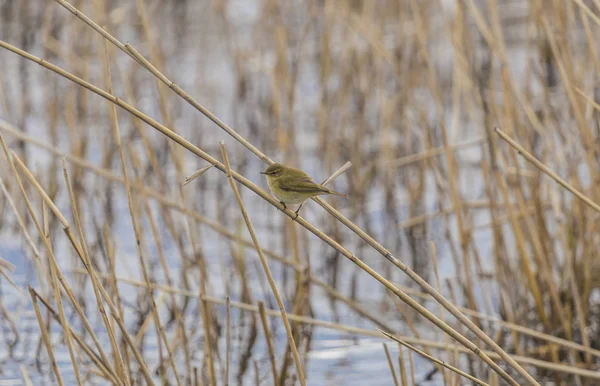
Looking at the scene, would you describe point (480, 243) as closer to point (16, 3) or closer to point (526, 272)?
point (526, 272)

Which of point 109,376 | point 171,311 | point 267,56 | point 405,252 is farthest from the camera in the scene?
point 267,56

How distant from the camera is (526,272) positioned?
416 centimetres

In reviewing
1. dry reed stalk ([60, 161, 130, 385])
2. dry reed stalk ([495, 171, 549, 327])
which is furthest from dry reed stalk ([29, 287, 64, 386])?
dry reed stalk ([495, 171, 549, 327])

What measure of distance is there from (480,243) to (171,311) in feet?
7.07

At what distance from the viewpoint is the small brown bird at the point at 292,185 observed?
2922mm

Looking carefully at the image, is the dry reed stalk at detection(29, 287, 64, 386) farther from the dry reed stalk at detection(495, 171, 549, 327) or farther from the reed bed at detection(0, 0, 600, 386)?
the dry reed stalk at detection(495, 171, 549, 327)

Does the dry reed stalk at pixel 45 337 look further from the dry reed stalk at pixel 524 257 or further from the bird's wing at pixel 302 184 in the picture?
the dry reed stalk at pixel 524 257

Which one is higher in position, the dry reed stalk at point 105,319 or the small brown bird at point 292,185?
the small brown bird at point 292,185

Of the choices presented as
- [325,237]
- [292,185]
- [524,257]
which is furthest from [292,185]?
[524,257]

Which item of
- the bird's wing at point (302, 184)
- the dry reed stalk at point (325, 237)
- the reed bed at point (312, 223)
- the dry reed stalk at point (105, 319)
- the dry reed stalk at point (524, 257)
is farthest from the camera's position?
the dry reed stalk at point (524, 257)

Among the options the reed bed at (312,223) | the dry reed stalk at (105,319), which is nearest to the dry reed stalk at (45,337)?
the reed bed at (312,223)

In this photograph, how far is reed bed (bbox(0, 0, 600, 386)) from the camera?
3.04 m

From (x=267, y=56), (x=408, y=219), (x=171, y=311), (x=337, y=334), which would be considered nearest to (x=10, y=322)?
(x=171, y=311)

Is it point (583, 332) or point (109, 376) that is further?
point (583, 332)
